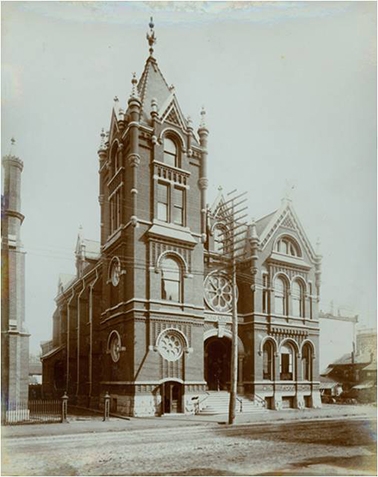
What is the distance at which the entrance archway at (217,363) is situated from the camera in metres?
30.4

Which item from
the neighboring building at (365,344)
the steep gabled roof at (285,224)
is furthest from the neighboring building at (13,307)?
the neighboring building at (365,344)

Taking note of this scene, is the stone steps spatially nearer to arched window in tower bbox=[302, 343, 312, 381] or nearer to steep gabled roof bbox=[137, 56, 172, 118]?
arched window in tower bbox=[302, 343, 312, 381]

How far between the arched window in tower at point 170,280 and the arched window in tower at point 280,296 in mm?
8015

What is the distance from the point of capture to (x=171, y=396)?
84.1ft

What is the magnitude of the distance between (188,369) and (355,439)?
10634 mm

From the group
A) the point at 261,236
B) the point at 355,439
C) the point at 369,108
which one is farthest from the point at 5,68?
the point at 261,236

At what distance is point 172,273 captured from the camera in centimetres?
2683

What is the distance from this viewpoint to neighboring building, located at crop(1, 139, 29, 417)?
20.8 metres

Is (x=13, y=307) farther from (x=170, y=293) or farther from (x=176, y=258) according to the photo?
(x=176, y=258)

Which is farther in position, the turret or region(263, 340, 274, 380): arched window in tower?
A: region(263, 340, 274, 380): arched window in tower

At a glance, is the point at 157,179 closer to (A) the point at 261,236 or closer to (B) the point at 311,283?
(A) the point at 261,236

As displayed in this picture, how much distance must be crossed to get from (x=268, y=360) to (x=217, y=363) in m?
3.22

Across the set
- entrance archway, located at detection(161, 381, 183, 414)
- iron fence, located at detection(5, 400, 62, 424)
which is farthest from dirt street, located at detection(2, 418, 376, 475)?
entrance archway, located at detection(161, 381, 183, 414)

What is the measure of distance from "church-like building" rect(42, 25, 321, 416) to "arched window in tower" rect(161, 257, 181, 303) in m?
0.07
